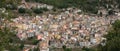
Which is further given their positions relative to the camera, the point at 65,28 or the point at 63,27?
the point at 63,27

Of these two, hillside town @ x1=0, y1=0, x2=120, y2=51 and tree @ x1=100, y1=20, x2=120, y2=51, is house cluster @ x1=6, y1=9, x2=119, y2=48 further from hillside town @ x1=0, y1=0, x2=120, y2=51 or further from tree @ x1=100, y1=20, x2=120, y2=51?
tree @ x1=100, y1=20, x2=120, y2=51

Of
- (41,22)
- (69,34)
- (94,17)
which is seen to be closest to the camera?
(69,34)

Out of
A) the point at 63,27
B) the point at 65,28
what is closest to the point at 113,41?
the point at 65,28

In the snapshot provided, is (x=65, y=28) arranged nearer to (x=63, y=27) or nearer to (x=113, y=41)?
(x=63, y=27)

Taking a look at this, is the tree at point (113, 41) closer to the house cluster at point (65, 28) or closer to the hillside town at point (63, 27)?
the hillside town at point (63, 27)

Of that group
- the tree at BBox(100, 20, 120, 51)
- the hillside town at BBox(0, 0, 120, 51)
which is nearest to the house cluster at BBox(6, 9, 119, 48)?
the hillside town at BBox(0, 0, 120, 51)

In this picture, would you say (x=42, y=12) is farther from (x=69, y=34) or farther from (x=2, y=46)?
(x=2, y=46)

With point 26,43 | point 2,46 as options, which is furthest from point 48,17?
point 2,46

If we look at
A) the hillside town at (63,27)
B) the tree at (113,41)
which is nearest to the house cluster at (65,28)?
the hillside town at (63,27)
